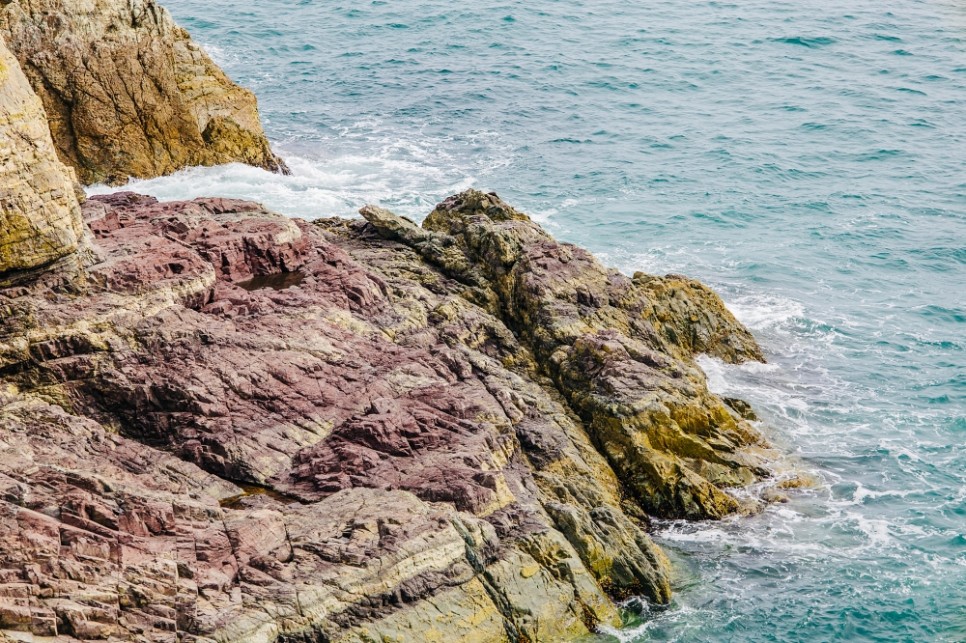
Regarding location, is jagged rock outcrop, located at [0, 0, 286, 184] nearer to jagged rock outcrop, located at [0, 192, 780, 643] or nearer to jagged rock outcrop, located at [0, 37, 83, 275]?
jagged rock outcrop, located at [0, 192, 780, 643]

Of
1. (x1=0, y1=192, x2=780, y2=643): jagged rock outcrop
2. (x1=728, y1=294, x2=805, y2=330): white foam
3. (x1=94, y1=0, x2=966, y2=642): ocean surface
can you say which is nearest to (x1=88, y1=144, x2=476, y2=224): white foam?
(x1=94, y1=0, x2=966, y2=642): ocean surface

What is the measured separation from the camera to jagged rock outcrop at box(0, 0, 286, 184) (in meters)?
48.3

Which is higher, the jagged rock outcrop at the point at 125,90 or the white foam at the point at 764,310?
the jagged rock outcrop at the point at 125,90

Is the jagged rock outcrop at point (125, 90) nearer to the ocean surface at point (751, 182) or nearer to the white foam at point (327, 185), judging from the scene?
the white foam at point (327, 185)

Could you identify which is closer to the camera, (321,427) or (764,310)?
(321,427)

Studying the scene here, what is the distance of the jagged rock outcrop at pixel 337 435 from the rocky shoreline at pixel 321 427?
70mm

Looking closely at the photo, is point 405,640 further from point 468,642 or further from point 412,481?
point 412,481

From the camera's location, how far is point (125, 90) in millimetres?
51375

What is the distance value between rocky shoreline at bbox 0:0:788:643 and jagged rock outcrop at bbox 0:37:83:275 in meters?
0.07

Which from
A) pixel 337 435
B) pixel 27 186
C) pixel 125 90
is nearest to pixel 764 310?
Answer: pixel 337 435

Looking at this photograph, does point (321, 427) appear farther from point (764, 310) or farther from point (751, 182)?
point (751, 182)

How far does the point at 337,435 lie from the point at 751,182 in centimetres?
4264

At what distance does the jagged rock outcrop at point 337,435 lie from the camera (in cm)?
2128

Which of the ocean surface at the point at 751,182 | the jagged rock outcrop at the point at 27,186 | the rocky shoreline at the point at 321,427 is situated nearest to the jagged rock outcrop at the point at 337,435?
the rocky shoreline at the point at 321,427
